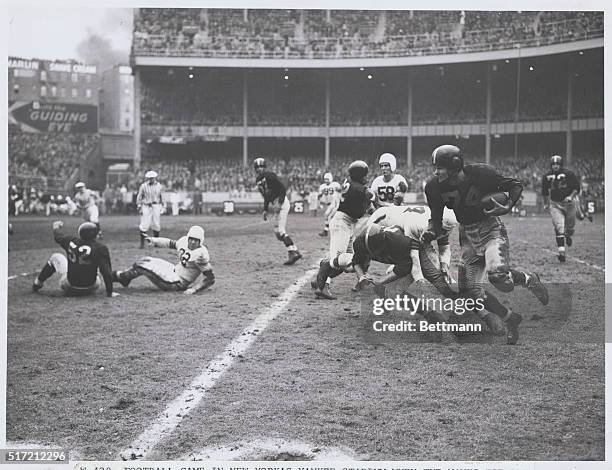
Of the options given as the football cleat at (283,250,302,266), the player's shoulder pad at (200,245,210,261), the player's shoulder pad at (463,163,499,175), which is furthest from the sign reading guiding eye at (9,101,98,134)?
the player's shoulder pad at (463,163,499,175)

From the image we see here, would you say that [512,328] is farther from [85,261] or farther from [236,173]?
[236,173]

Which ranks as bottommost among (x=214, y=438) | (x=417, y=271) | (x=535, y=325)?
(x=214, y=438)

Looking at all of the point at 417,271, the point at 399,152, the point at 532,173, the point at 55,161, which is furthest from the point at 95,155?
the point at 417,271

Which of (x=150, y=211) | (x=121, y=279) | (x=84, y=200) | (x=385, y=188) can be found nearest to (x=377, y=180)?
(x=385, y=188)

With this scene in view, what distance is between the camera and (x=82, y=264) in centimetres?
496

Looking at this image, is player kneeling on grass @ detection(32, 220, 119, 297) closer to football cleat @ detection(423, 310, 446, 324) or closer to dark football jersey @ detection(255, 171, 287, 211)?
dark football jersey @ detection(255, 171, 287, 211)

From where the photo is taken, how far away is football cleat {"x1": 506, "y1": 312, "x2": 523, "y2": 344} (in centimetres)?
355

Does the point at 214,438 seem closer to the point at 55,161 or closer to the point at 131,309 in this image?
the point at 131,309

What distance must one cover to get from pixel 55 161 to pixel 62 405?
9798mm

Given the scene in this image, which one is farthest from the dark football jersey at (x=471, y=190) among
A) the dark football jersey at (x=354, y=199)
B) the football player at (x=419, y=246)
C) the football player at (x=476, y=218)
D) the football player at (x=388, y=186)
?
the football player at (x=388, y=186)

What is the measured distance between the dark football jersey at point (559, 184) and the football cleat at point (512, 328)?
302cm

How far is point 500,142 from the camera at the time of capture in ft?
30.9

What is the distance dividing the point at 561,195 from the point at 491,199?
9.71 ft

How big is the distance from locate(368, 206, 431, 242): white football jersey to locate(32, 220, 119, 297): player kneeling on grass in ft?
7.32
